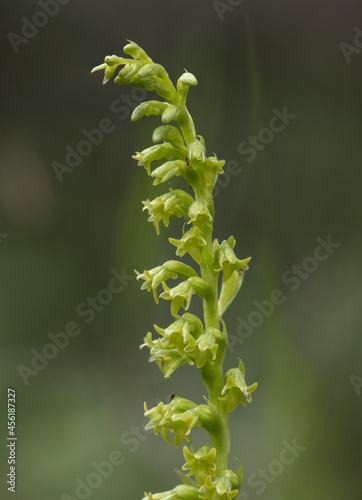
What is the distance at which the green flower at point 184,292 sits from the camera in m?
1.90

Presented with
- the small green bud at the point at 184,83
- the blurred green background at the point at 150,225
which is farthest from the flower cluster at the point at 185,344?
the blurred green background at the point at 150,225

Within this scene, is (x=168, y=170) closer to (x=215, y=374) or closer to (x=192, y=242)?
(x=192, y=242)

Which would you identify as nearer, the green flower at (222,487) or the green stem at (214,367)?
the green flower at (222,487)

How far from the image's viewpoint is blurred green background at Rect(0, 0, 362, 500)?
415 cm

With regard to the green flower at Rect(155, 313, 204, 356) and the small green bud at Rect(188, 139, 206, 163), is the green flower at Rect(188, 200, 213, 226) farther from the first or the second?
the green flower at Rect(155, 313, 204, 356)

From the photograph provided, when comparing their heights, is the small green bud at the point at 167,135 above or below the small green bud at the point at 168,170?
above

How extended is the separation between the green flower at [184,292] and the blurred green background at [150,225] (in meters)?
1.95

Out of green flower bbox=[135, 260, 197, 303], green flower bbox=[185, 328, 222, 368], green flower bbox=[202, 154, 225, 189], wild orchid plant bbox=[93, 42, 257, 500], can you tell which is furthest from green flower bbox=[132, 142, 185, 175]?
green flower bbox=[185, 328, 222, 368]

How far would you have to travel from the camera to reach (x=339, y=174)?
5176 millimetres

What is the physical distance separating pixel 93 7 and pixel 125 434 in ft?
12.9

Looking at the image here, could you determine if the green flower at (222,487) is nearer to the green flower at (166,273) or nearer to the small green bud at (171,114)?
the green flower at (166,273)

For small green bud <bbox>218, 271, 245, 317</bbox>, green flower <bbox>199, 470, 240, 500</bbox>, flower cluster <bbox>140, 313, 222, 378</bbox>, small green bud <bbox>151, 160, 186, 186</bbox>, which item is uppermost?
small green bud <bbox>151, 160, 186, 186</bbox>

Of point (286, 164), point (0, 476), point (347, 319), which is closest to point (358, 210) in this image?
point (286, 164)

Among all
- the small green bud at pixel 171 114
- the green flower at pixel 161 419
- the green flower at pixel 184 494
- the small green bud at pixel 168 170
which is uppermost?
the small green bud at pixel 171 114
